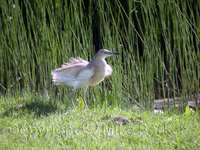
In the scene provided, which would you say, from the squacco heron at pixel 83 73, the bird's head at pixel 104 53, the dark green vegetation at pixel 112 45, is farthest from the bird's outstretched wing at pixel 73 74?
the dark green vegetation at pixel 112 45

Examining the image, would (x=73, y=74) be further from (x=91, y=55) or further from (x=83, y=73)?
(x=91, y=55)

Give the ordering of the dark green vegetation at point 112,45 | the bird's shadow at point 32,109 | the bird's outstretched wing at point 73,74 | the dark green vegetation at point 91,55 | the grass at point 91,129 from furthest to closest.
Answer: the dark green vegetation at point 112,45 < the bird's outstretched wing at point 73,74 < the dark green vegetation at point 91,55 < the bird's shadow at point 32,109 < the grass at point 91,129

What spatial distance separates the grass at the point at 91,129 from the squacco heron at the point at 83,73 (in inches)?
9.9

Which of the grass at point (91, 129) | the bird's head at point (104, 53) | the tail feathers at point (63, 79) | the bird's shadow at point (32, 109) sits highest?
the bird's head at point (104, 53)

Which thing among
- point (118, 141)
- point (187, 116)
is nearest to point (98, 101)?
point (187, 116)

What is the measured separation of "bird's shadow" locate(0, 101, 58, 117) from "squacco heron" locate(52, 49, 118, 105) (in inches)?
10.3

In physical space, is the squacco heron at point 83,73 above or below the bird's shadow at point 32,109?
above

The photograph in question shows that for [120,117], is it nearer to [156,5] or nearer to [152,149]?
[152,149]

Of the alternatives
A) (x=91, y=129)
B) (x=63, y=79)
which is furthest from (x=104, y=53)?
(x=91, y=129)

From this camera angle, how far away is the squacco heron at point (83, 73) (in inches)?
218

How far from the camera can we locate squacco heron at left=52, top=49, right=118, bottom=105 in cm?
554

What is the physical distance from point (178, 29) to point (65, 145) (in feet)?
7.01

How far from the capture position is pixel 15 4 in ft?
20.1

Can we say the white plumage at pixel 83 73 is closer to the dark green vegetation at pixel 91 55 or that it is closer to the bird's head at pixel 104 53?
the bird's head at pixel 104 53
